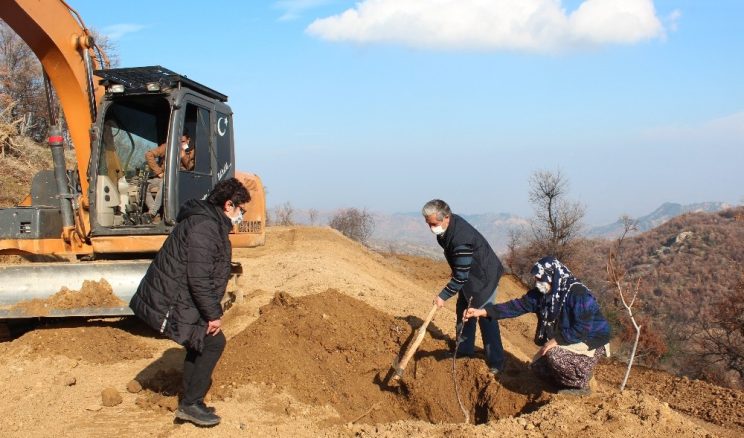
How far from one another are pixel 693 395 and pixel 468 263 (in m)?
4.37

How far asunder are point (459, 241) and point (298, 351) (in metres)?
2.06

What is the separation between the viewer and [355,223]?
103 feet

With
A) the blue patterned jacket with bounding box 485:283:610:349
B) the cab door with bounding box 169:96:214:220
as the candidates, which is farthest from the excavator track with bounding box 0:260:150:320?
the blue patterned jacket with bounding box 485:283:610:349

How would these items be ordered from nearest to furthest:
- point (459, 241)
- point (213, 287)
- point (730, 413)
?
point (213, 287) < point (459, 241) < point (730, 413)

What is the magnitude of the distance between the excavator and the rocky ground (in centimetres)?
56

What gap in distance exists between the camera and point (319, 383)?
6168 millimetres

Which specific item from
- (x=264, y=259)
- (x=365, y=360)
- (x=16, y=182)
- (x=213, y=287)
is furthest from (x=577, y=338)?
(x=16, y=182)

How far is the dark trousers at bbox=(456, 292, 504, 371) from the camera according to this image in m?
6.14

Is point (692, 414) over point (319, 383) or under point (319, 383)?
under

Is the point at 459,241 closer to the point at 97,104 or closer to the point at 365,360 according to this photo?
the point at 365,360

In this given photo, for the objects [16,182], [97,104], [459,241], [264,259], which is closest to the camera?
[459,241]

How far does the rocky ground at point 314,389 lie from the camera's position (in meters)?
4.76

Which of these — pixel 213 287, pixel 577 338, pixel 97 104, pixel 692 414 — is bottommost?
pixel 692 414

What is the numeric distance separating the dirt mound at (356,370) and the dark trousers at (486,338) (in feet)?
0.42
